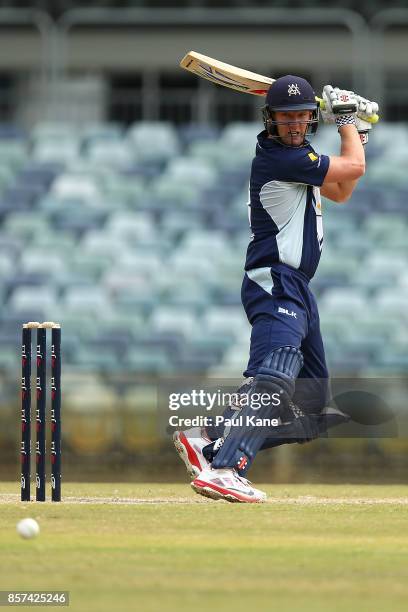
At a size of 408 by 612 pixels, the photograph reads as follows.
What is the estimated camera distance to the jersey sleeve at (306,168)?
18.6 ft

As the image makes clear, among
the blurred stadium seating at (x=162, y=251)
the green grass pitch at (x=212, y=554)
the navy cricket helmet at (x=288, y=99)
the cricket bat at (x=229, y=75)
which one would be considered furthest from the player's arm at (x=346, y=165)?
the blurred stadium seating at (x=162, y=251)

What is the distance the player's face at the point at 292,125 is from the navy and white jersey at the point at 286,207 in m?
0.04

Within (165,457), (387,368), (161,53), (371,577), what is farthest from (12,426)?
(161,53)

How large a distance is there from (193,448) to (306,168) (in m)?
1.19

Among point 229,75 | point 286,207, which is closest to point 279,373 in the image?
point 286,207

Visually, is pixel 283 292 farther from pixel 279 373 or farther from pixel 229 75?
pixel 229 75

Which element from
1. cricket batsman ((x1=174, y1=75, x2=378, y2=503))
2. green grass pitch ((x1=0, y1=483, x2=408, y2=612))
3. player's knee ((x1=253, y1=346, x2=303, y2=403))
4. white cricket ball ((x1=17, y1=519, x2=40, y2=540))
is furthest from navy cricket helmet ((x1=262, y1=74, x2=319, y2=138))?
white cricket ball ((x1=17, y1=519, x2=40, y2=540))

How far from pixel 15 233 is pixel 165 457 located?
5.23 m

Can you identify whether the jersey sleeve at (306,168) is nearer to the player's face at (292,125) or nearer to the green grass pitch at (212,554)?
the player's face at (292,125)

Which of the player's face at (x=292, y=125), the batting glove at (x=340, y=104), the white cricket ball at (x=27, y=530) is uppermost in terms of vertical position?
the batting glove at (x=340, y=104)

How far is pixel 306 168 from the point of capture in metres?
5.66

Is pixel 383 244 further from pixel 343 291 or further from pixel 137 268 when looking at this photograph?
pixel 137 268

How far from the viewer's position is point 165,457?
883 centimetres

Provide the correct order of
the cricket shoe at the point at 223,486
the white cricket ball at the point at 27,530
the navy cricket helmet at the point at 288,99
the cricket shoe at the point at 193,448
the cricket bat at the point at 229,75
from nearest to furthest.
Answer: the white cricket ball at the point at 27,530
the cricket shoe at the point at 223,486
the cricket shoe at the point at 193,448
the navy cricket helmet at the point at 288,99
the cricket bat at the point at 229,75
